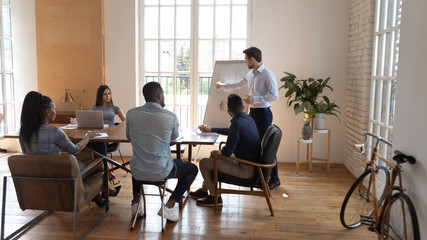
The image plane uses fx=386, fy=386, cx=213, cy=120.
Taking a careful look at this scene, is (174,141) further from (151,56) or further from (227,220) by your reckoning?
(151,56)

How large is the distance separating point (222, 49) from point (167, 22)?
1.00 metres

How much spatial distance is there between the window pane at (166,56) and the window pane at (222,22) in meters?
0.79

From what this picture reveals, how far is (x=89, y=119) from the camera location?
4512 millimetres

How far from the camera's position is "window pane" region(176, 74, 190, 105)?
250 inches

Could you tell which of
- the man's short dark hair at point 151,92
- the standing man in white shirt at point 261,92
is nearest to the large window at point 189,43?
the standing man in white shirt at point 261,92

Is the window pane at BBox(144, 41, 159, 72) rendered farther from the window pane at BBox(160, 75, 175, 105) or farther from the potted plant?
the potted plant

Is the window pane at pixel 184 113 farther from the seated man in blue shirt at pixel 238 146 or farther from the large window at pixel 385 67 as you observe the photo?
the large window at pixel 385 67

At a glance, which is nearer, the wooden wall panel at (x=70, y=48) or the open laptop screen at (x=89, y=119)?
the open laptop screen at (x=89, y=119)

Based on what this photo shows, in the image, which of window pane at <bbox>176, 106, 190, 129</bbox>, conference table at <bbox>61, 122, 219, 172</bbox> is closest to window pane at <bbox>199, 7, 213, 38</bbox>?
window pane at <bbox>176, 106, 190, 129</bbox>

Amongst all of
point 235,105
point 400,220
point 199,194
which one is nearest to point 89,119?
point 199,194

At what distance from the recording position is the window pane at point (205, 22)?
6.16 meters

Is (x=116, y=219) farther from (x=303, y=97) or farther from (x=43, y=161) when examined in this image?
(x=303, y=97)

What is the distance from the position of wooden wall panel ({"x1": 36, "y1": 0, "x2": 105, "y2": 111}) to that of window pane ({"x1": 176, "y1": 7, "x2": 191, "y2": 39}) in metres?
1.22

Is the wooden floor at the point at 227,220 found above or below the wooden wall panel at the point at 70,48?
below
